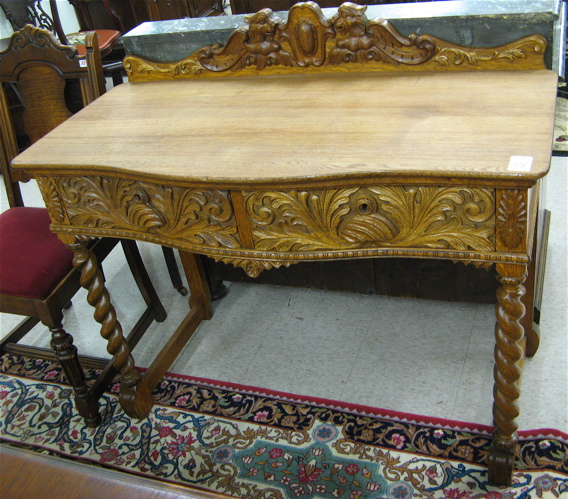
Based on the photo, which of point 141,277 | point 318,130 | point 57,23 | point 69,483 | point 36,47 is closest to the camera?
point 69,483

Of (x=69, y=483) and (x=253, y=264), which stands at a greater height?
(x=69, y=483)

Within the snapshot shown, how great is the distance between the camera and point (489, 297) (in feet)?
7.07

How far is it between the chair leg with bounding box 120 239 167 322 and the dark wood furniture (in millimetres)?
378

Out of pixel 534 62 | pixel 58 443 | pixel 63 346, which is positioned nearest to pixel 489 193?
pixel 534 62

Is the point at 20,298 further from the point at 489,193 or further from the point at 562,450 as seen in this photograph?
the point at 562,450

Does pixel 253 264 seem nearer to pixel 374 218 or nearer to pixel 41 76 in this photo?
pixel 374 218

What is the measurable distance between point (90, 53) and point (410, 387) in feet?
4.66

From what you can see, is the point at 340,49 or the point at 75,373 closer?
the point at 340,49

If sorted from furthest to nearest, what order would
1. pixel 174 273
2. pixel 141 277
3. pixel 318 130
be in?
pixel 174 273 → pixel 141 277 → pixel 318 130

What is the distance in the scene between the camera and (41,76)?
205 centimetres

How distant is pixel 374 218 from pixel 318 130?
0.26 m

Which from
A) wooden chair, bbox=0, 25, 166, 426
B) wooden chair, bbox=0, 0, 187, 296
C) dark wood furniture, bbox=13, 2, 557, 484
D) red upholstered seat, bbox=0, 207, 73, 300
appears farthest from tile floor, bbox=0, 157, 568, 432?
wooden chair, bbox=0, 0, 187, 296

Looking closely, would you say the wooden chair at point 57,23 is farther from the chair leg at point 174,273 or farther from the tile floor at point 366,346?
the tile floor at point 366,346

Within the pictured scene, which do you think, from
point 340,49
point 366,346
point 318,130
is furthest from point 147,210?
point 366,346
